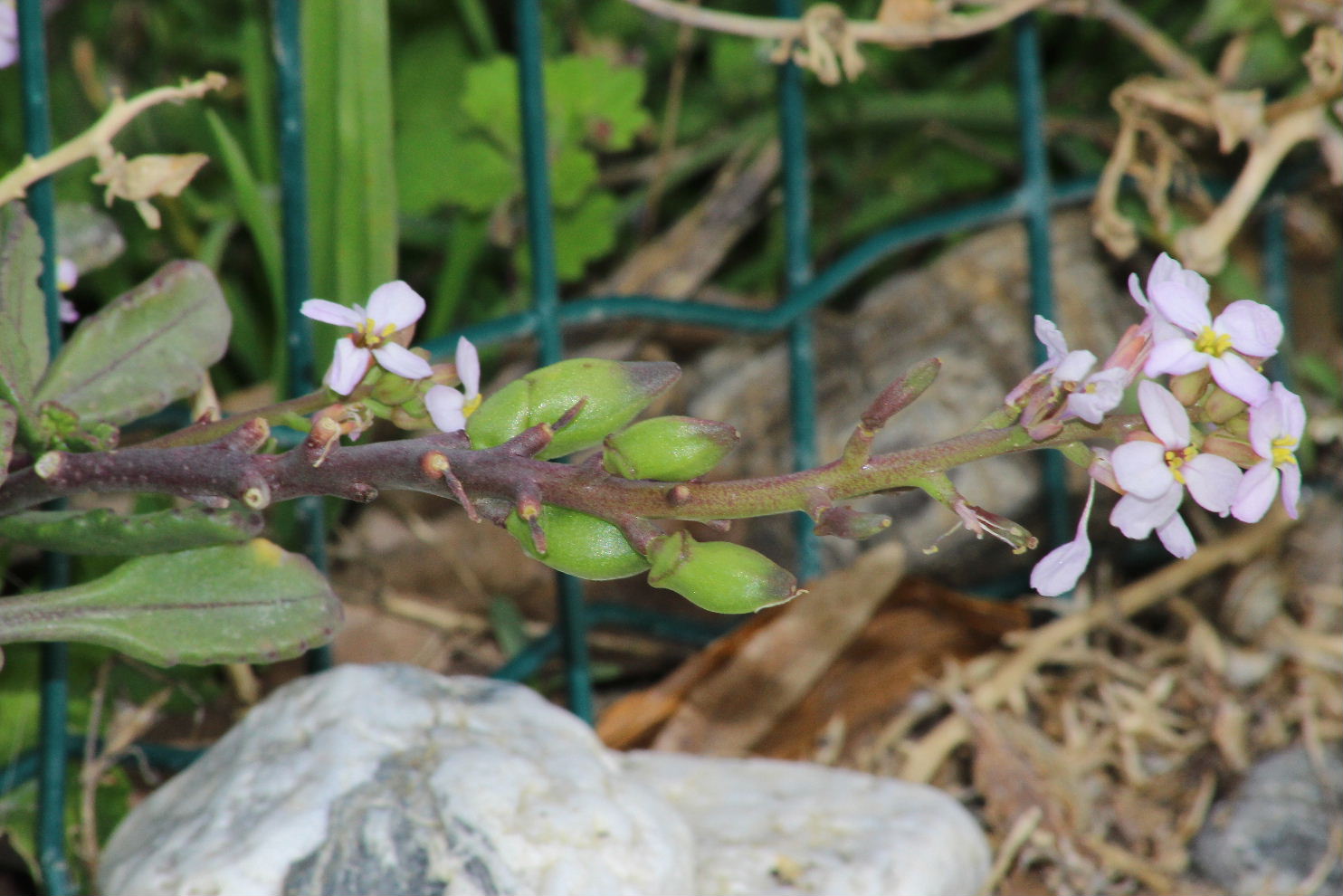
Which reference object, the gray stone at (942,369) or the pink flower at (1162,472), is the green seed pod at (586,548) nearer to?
the pink flower at (1162,472)

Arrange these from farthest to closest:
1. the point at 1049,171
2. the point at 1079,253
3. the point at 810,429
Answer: the point at 1049,171, the point at 1079,253, the point at 810,429

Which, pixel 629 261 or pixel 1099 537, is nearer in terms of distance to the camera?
pixel 1099 537

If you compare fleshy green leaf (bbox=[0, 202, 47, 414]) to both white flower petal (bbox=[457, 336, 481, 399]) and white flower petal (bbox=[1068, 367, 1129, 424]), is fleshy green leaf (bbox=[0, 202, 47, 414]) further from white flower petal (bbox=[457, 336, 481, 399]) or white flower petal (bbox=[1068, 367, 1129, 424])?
white flower petal (bbox=[1068, 367, 1129, 424])

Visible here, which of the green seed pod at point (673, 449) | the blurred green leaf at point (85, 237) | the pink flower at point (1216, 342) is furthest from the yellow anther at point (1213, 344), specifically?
the blurred green leaf at point (85, 237)

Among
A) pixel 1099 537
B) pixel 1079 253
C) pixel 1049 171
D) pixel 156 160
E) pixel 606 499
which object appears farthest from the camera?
pixel 1049 171

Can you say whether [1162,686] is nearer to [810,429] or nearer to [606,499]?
[810,429]

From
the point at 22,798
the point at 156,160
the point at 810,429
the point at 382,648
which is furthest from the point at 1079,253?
the point at 22,798

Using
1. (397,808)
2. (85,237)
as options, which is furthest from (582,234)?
(397,808)
